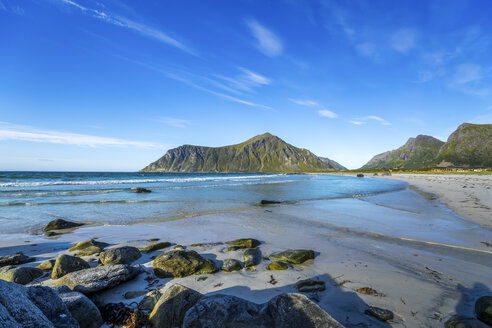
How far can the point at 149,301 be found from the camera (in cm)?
423

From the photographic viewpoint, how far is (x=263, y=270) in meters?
5.80

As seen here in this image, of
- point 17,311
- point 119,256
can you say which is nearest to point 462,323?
point 17,311

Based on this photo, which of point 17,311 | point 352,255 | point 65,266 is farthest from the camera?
point 352,255

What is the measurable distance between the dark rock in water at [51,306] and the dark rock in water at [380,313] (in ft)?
15.4

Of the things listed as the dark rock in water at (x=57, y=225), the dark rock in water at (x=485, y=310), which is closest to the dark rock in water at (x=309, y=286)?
the dark rock in water at (x=485, y=310)

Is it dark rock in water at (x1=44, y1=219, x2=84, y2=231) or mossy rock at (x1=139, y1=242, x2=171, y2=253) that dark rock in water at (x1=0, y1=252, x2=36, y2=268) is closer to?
mossy rock at (x1=139, y1=242, x2=171, y2=253)

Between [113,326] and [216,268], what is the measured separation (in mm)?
2471

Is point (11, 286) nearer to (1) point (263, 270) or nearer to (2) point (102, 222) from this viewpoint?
(1) point (263, 270)

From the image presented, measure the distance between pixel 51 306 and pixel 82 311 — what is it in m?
0.64

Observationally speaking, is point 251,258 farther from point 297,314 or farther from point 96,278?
point 96,278

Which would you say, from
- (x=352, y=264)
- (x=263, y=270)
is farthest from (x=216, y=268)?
(x=352, y=264)

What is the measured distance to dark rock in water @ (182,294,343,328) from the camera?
309 cm

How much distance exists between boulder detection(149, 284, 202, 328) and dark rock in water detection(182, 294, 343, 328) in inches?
18.8

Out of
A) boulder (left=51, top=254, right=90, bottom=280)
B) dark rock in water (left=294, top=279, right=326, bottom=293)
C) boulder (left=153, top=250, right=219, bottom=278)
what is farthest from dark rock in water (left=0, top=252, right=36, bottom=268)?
dark rock in water (left=294, top=279, right=326, bottom=293)
